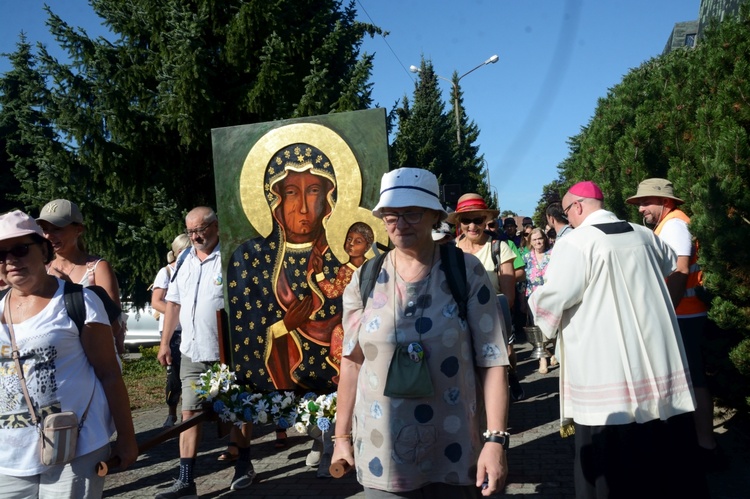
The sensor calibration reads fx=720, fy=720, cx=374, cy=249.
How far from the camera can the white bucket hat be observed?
9.45ft

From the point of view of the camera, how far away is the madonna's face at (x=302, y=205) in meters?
5.38

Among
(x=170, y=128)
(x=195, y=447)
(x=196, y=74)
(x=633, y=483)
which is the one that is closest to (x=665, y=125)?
(x=633, y=483)

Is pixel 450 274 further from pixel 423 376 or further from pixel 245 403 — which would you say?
pixel 245 403

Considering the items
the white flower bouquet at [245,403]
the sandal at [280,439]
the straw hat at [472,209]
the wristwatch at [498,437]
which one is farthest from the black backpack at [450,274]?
the sandal at [280,439]

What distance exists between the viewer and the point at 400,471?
109 inches

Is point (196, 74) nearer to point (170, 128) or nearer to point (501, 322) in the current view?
point (170, 128)

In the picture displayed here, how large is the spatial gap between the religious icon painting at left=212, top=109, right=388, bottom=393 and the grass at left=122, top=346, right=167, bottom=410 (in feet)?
14.5

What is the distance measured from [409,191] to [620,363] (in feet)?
5.28

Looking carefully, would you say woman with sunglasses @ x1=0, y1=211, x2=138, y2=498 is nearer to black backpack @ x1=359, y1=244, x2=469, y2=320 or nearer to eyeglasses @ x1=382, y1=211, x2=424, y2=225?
black backpack @ x1=359, y1=244, x2=469, y2=320

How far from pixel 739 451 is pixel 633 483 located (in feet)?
8.48

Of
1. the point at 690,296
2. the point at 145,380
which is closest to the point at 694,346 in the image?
the point at 690,296

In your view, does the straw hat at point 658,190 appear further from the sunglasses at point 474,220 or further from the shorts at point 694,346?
the sunglasses at point 474,220

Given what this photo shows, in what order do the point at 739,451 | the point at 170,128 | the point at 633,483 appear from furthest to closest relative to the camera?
the point at 170,128 < the point at 739,451 < the point at 633,483

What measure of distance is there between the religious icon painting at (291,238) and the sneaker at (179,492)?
877 mm
